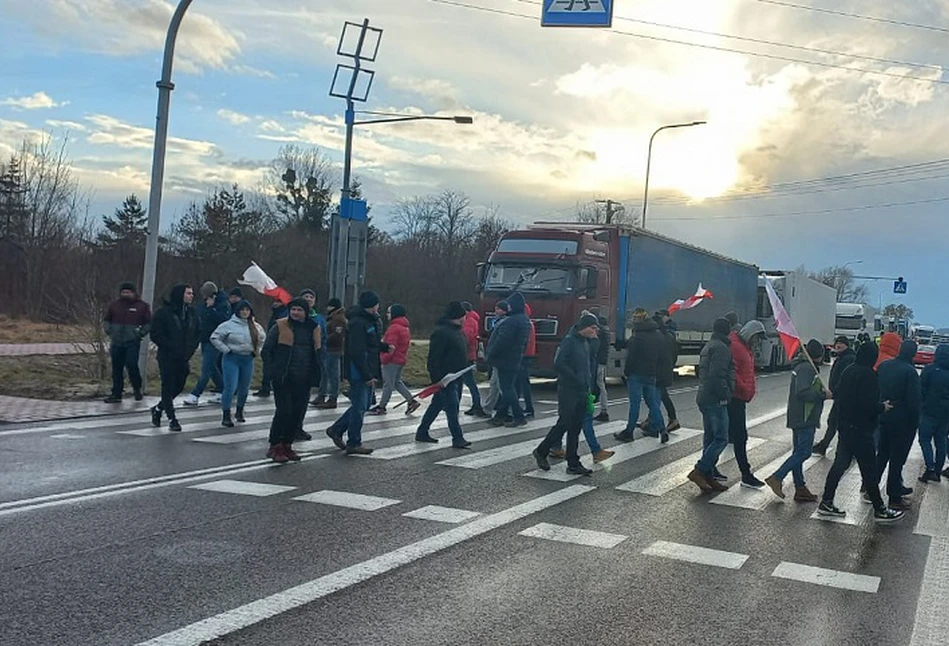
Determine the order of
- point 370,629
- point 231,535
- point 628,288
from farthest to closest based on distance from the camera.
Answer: point 628,288
point 231,535
point 370,629

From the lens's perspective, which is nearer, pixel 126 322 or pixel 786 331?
pixel 786 331

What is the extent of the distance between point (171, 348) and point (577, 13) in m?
6.85

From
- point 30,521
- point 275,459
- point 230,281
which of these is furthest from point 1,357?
point 230,281

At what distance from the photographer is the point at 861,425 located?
872 cm

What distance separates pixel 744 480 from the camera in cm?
1020

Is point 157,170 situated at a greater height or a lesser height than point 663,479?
greater

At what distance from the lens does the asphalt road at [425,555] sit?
5.18 meters

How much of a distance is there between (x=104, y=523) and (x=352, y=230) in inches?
488

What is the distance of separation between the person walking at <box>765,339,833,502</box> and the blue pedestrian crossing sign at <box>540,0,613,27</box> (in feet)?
16.8

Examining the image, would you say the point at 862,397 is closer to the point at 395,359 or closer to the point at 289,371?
the point at 289,371

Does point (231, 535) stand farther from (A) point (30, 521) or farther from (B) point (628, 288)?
(B) point (628, 288)

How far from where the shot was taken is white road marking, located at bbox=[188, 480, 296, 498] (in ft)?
27.7

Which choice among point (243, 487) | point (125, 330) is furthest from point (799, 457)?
point (125, 330)

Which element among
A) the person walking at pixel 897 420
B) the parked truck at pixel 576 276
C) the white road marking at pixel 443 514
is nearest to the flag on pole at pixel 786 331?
the person walking at pixel 897 420
